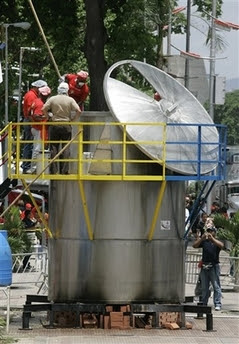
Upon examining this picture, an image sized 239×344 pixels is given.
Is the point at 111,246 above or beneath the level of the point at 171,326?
above

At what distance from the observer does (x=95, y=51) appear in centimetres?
3153

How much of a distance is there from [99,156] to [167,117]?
4.73 ft

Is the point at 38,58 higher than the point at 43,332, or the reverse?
the point at 38,58

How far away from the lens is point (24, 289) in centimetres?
2706

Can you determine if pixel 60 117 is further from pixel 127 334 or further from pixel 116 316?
pixel 127 334

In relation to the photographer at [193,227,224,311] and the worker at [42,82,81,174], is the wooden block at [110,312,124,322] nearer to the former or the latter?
the worker at [42,82,81,174]

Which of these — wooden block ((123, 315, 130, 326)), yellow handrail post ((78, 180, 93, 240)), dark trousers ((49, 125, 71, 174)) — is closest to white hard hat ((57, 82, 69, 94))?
dark trousers ((49, 125, 71, 174))

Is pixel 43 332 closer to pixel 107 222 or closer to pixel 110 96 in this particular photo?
pixel 107 222

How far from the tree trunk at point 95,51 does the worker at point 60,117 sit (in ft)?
36.6

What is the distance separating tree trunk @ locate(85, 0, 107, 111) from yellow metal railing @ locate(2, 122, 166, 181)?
37.3 ft

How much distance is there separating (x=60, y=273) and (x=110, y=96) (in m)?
2.93

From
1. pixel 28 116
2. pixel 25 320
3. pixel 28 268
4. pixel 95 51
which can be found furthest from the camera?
pixel 95 51

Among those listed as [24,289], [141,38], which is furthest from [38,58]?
[24,289]

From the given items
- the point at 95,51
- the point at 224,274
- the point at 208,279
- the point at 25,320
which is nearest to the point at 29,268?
the point at 224,274
